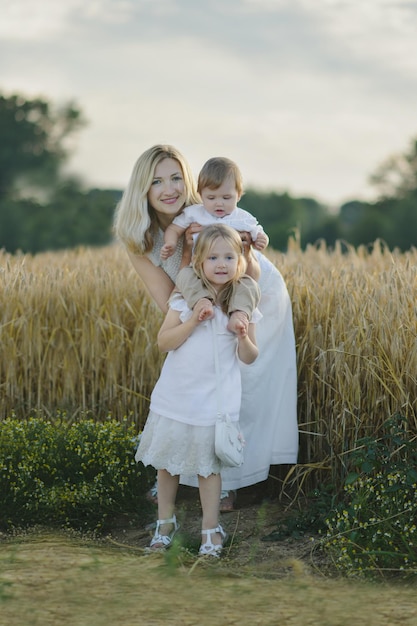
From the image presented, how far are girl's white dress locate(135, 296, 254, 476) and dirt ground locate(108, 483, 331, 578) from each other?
0.37 meters

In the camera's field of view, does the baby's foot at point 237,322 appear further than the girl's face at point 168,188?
No

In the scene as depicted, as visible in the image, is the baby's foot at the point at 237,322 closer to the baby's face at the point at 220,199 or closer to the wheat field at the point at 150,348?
the baby's face at the point at 220,199

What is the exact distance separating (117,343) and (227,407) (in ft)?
5.02

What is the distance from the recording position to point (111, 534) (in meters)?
4.63

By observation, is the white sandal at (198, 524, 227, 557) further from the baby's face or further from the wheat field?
the baby's face

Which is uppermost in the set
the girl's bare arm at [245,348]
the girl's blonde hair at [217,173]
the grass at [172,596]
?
the girl's blonde hair at [217,173]

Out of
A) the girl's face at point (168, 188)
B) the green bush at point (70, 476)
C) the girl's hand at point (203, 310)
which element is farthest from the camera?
the green bush at point (70, 476)

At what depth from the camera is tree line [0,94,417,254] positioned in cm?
2284

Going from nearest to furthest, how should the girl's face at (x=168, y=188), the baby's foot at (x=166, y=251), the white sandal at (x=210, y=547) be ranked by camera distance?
the white sandal at (x=210, y=547), the baby's foot at (x=166, y=251), the girl's face at (x=168, y=188)

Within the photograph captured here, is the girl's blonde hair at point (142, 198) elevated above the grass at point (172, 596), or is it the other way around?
the girl's blonde hair at point (142, 198)

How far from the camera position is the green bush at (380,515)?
3863 mm

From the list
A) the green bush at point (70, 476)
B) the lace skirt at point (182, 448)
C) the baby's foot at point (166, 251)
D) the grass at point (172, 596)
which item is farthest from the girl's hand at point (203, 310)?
the green bush at point (70, 476)

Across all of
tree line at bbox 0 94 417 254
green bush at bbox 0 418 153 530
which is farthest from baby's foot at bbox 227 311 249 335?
tree line at bbox 0 94 417 254

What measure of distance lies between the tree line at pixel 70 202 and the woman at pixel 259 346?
17.7m
